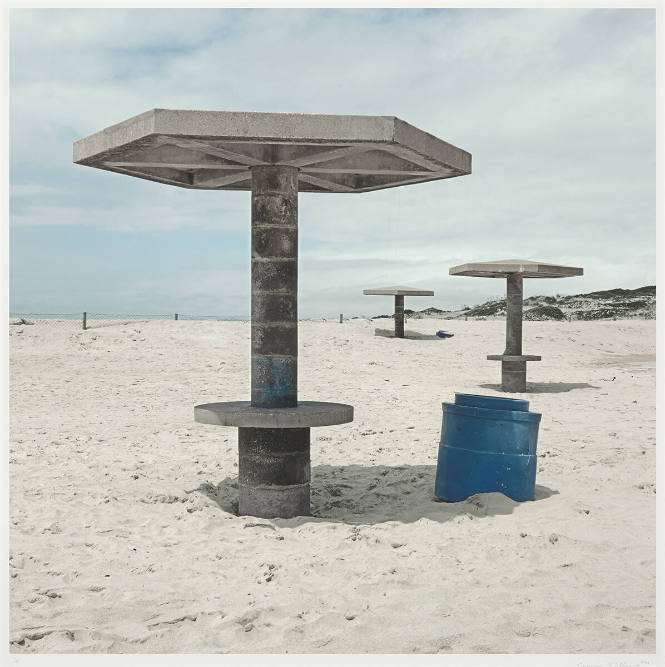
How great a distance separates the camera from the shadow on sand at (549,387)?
1520cm

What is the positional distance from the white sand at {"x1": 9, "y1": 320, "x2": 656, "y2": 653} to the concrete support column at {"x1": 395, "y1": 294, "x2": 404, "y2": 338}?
434 inches

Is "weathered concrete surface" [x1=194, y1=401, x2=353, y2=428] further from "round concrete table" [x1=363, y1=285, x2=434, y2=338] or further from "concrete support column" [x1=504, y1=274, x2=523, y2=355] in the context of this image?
"round concrete table" [x1=363, y1=285, x2=434, y2=338]

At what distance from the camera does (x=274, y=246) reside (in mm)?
6625

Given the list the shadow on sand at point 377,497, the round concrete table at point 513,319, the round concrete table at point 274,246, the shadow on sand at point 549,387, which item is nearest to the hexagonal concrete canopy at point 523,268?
the round concrete table at point 513,319

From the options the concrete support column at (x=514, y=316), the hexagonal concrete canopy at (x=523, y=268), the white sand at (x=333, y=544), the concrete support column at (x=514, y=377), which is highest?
the hexagonal concrete canopy at (x=523, y=268)

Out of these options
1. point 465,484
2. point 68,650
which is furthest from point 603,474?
point 68,650

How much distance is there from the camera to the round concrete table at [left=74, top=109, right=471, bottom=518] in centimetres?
615

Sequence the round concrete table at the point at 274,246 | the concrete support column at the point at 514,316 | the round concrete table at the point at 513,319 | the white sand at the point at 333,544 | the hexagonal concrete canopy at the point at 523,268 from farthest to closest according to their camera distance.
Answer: the concrete support column at the point at 514,316
the round concrete table at the point at 513,319
the hexagonal concrete canopy at the point at 523,268
the round concrete table at the point at 274,246
the white sand at the point at 333,544

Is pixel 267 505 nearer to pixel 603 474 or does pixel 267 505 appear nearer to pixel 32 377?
pixel 603 474

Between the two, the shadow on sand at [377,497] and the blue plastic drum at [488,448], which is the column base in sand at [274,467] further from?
the blue plastic drum at [488,448]

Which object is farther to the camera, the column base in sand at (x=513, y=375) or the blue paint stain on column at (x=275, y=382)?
the column base in sand at (x=513, y=375)

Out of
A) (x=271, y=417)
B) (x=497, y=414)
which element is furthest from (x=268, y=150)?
(x=497, y=414)

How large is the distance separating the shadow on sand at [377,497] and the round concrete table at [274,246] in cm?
39

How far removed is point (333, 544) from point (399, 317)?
60.2 feet
